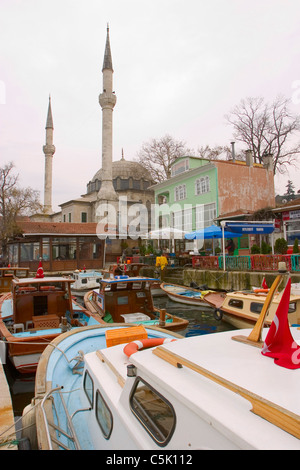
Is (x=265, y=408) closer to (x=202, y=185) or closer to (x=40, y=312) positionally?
(x=40, y=312)

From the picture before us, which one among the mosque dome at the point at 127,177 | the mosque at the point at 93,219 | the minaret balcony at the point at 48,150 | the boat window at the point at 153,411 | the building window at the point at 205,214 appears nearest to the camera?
the boat window at the point at 153,411

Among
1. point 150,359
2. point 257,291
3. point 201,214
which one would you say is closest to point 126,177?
point 201,214

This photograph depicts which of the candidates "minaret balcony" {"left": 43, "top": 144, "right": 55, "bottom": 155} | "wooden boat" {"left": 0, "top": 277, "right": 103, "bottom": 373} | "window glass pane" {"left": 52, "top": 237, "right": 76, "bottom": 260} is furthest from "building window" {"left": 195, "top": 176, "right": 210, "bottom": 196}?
"minaret balcony" {"left": 43, "top": 144, "right": 55, "bottom": 155}

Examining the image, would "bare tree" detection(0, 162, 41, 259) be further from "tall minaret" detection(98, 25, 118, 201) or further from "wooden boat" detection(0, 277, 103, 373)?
"wooden boat" detection(0, 277, 103, 373)

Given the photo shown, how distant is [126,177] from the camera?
5309cm

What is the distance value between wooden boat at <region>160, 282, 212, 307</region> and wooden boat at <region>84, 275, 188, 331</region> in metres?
4.68

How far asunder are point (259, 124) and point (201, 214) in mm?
16087

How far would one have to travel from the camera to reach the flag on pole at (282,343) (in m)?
2.27

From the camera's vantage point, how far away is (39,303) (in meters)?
9.34

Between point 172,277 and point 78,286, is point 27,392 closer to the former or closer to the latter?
point 78,286

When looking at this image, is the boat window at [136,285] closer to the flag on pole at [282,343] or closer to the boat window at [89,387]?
the boat window at [89,387]

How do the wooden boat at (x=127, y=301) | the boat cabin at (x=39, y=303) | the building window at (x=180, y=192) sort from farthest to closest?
the building window at (x=180, y=192)
the wooden boat at (x=127, y=301)
the boat cabin at (x=39, y=303)

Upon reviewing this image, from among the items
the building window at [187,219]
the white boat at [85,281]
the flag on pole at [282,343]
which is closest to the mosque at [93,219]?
the white boat at [85,281]

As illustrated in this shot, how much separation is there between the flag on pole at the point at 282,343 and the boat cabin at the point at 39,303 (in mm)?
7577
